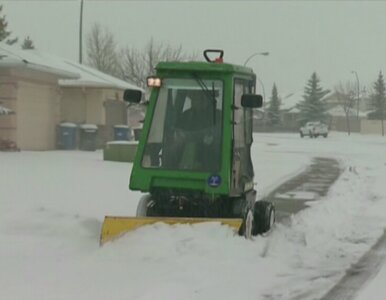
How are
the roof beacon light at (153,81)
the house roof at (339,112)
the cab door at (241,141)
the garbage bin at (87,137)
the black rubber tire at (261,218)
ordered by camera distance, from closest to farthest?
the roof beacon light at (153,81)
the cab door at (241,141)
the black rubber tire at (261,218)
the garbage bin at (87,137)
the house roof at (339,112)

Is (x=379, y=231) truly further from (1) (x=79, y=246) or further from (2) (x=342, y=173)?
(2) (x=342, y=173)

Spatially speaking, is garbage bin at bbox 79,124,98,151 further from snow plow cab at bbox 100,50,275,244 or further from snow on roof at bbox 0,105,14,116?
snow plow cab at bbox 100,50,275,244

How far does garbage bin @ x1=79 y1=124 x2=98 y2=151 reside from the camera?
28.0 m

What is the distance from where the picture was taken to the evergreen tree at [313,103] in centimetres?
9212

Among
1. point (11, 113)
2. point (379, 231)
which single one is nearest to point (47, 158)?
point (11, 113)

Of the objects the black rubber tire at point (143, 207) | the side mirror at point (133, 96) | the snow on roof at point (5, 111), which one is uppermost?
the side mirror at point (133, 96)

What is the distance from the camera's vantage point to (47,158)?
21141mm

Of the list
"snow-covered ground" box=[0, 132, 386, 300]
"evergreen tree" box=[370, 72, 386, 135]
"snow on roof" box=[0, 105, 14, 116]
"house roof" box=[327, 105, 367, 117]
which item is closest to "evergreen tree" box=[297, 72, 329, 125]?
"evergreen tree" box=[370, 72, 386, 135]

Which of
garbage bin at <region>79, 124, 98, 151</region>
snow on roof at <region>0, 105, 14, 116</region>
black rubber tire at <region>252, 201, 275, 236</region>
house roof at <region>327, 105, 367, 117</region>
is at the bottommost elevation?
black rubber tire at <region>252, 201, 275, 236</region>

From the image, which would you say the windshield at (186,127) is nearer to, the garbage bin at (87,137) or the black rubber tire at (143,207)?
the black rubber tire at (143,207)

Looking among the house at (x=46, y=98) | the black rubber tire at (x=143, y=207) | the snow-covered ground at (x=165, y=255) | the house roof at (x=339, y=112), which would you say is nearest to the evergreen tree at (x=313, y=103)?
the house roof at (x=339, y=112)

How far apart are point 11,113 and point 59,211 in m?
12.5

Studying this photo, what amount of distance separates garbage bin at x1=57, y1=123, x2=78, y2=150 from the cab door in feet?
59.9

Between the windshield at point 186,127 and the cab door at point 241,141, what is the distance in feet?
0.85
